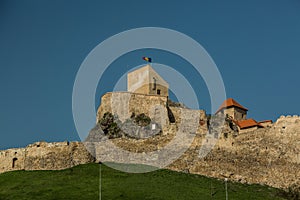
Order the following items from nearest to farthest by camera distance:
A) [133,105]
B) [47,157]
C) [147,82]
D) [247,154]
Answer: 1. [247,154]
2. [47,157]
3. [133,105]
4. [147,82]

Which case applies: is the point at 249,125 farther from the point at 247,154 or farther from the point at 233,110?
the point at 247,154

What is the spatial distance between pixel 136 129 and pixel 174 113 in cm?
832

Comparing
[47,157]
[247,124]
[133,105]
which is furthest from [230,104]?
Answer: [47,157]

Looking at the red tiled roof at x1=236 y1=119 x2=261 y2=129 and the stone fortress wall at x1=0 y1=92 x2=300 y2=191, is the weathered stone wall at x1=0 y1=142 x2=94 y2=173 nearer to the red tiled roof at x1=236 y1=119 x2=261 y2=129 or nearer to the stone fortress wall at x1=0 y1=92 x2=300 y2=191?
the stone fortress wall at x1=0 y1=92 x2=300 y2=191

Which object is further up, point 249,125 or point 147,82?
point 147,82

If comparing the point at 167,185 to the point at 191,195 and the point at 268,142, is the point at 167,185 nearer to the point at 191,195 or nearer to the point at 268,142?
the point at 191,195

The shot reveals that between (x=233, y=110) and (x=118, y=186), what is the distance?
42.0 m

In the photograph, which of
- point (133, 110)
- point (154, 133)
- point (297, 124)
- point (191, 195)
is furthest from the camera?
point (133, 110)

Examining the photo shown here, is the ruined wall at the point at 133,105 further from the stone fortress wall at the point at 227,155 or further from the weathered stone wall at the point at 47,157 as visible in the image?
the weathered stone wall at the point at 47,157

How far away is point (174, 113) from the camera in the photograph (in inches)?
3145

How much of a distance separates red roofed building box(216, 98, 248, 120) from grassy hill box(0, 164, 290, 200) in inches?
1337

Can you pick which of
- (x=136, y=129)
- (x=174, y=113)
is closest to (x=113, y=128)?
(x=136, y=129)

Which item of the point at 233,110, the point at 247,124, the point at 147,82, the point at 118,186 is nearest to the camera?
the point at 118,186

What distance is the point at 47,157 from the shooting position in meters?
66.4
